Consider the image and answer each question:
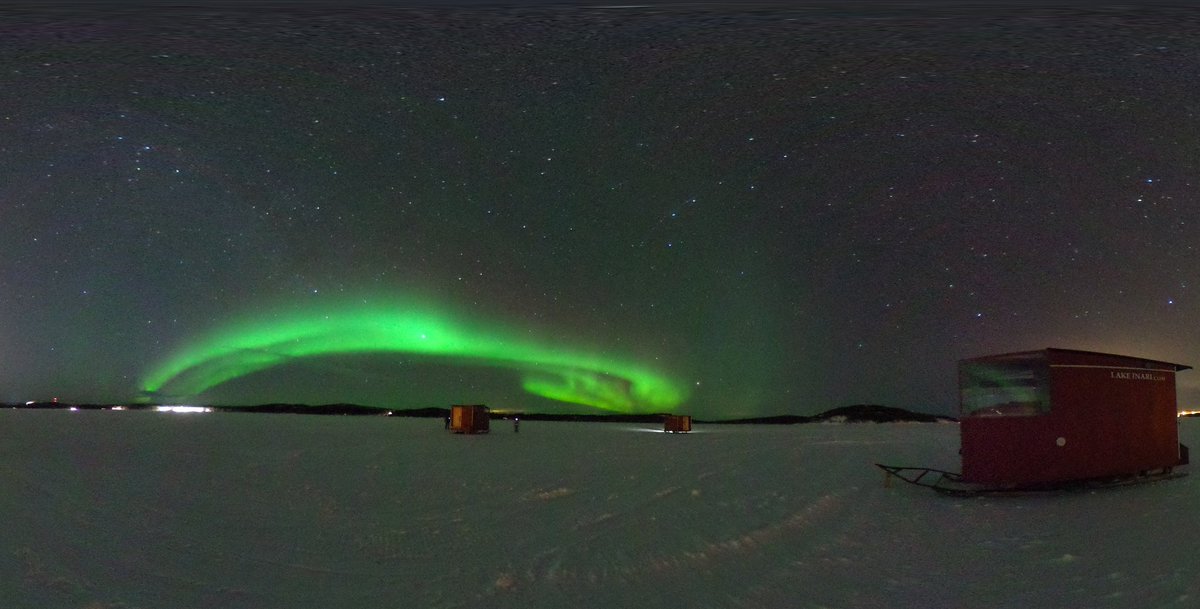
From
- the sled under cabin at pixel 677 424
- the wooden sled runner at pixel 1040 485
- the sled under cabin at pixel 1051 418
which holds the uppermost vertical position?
the sled under cabin at pixel 1051 418

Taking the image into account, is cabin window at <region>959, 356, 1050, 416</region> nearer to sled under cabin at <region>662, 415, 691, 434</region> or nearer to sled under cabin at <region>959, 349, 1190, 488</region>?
sled under cabin at <region>959, 349, 1190, 488</region>

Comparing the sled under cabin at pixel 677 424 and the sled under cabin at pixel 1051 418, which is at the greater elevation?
the sled under cabin at pixel 1051 418

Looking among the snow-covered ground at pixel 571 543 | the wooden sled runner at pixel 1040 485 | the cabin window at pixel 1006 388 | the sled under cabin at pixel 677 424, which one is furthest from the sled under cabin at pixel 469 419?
the cabin window at pixel 1006 388

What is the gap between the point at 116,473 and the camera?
63.8ft

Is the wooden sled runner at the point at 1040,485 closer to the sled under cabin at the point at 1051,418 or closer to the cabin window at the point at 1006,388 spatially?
the sled under cabin at the point at 1051,418

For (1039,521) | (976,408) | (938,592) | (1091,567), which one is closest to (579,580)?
(938,592)

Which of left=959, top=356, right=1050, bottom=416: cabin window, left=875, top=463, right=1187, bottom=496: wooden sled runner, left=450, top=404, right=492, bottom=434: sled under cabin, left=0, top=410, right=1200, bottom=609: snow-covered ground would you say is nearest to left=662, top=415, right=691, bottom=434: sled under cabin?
left=450, top=404, right=492, bottom=434: sled under cabin

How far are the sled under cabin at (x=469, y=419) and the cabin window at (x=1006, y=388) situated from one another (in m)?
32.3

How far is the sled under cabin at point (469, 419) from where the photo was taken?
45.0 metres

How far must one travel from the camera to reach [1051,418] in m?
15.7

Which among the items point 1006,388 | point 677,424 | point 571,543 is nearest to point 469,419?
point 677,424

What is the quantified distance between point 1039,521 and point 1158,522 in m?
1.85

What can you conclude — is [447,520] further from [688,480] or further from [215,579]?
[688,480]

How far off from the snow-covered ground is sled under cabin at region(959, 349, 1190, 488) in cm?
74
